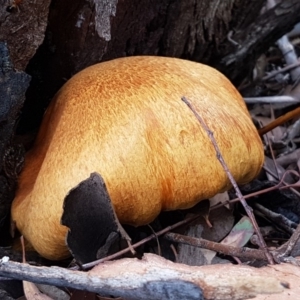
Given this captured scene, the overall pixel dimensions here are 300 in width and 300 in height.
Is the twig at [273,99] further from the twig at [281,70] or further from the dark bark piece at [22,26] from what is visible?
the dark bark piece at [22,26]

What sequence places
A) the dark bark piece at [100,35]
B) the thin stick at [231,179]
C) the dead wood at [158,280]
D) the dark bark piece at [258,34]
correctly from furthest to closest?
1. the dark bark piece at [258,34]
2. the dark bark piece at [100,35]
3. the thin stick at [231,179]
4. the dead wood at [158,280]

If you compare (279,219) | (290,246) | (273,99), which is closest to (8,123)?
(290,246)

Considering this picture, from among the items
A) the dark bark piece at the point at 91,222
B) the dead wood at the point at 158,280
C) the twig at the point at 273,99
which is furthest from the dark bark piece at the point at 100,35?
the dead wood at the point at 158,280

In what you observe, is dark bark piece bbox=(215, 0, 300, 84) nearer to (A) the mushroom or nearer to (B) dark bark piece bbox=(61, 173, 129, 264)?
(A) the mushroom

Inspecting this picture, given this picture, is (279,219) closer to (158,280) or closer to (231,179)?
(231,179)

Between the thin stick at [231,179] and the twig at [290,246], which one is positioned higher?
the thin stick at [231,179]

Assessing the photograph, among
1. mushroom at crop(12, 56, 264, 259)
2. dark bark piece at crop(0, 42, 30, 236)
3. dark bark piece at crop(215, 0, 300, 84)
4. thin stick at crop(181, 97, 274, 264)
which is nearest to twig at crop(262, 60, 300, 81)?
dark bark piece at crop(215, 0, 300, 84)
